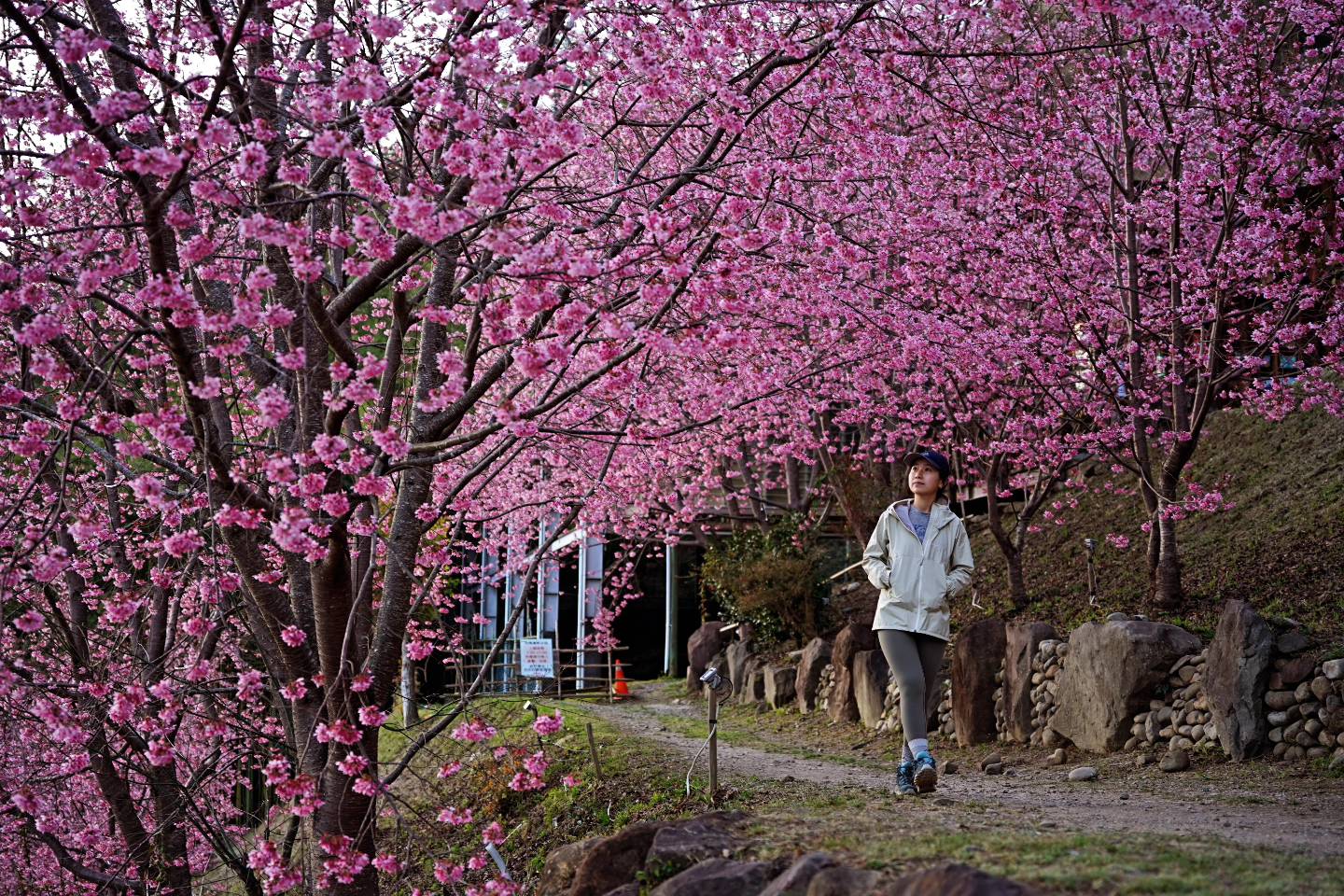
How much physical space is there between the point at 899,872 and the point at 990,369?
6795 millimetres

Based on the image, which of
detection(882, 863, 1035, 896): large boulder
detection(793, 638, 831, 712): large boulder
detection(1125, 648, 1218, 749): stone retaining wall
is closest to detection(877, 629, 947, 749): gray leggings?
detection(882, 863, 1035, 896): large boulder

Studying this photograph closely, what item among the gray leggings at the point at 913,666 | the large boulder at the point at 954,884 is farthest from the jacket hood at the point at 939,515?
the large boulder at the point at 954,884

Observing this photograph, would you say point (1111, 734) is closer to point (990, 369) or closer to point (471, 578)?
point (990, 369)

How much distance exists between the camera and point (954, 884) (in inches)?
130

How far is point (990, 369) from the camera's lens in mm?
9922

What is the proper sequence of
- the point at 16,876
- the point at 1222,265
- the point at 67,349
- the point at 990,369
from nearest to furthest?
1. the point at 67,349
2. the point at 16,876
3. the point at 1222,265
4. the point at 990,369

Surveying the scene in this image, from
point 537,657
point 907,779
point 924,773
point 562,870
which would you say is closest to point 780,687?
point 537,657

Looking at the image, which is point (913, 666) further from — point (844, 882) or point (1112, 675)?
point (1112, 675)

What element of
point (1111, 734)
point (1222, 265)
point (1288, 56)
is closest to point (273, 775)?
point (1111, 734)

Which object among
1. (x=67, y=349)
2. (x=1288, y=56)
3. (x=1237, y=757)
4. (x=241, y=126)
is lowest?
(x=1237, y=757)

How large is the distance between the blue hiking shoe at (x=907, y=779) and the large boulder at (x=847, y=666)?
16.2ft

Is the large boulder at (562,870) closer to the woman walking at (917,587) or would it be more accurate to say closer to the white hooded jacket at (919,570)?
the woman walking at (917,587)

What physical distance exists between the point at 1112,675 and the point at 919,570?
284cm

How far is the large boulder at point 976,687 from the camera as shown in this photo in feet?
29.7
